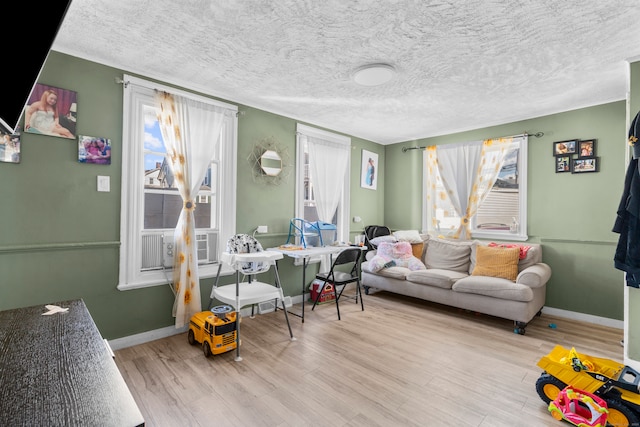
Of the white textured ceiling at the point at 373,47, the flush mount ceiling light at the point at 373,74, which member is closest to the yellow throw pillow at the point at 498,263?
the white textured ceiling at the point at 373,47

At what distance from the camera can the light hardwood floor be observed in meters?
1.86

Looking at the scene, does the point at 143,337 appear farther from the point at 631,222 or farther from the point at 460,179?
the point at 460,179

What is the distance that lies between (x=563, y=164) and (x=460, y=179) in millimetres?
1174

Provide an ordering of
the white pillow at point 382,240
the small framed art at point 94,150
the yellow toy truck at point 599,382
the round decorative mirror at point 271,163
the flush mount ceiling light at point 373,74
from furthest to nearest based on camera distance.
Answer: the white pillow at point 382,240 → the round decorative mirror at point 271,163 → the flush mount ceiling light at point 373,74 → the small framed art at point 94,150 → the yellow toy truck at point 599,382

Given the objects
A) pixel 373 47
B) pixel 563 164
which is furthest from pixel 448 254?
pixel 373 47

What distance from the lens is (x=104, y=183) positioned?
8.52 ft

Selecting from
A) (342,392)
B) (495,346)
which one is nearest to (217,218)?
(342,392)

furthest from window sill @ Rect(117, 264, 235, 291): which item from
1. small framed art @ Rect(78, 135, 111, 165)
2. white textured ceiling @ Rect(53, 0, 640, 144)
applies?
white textured ceiling @ Rect(53, 0, 640, 144)

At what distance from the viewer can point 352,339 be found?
2953 millimetres

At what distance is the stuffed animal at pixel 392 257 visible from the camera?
4.28 meters

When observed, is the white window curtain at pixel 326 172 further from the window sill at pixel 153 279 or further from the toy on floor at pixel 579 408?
the toy on floor at pixel 579 408

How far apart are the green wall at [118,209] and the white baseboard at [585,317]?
0.18 feet

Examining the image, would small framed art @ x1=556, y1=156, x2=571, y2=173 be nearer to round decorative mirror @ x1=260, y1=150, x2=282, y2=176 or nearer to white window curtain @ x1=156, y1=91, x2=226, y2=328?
round decorative mirror @ x1=260, y1=150, x2=282, y2=176

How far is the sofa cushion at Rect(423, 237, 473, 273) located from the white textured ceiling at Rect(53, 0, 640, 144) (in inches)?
71.2
